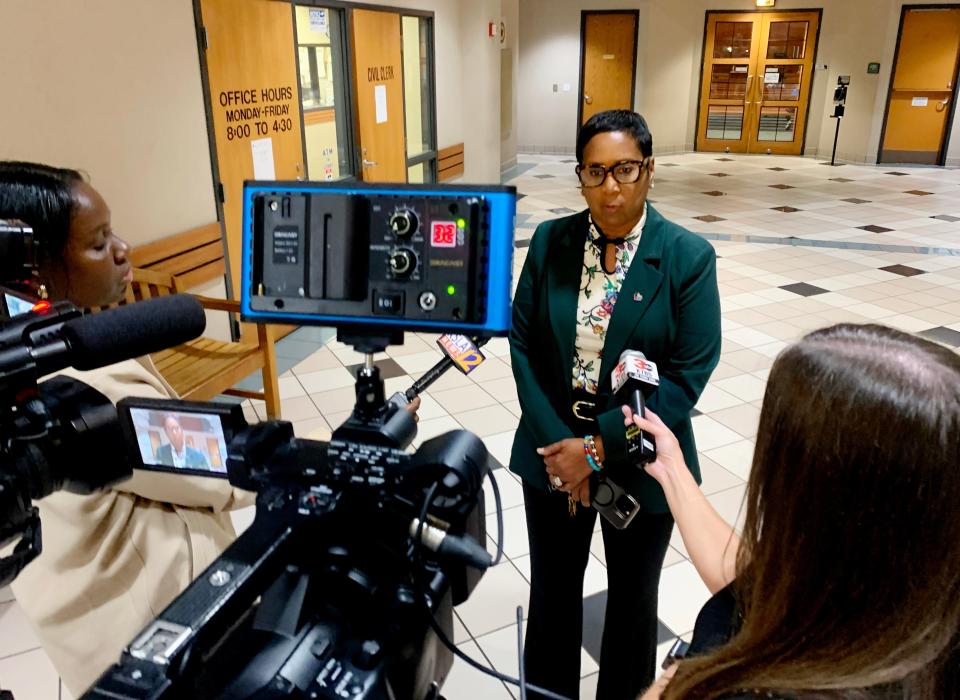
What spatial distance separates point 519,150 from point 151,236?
400 inches

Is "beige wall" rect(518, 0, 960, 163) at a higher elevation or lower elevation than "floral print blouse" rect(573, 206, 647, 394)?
higher

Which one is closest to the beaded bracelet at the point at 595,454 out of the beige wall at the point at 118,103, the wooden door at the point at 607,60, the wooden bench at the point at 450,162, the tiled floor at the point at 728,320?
the tiled floor at the point at 728,320

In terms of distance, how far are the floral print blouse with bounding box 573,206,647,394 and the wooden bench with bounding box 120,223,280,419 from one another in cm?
181

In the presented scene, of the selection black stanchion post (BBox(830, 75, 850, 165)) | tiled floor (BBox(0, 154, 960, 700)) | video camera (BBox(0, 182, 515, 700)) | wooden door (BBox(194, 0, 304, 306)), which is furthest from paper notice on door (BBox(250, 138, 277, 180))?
black stanchion post (BBox(830, 75, 850, 165))

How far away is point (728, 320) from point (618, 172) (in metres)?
3.76

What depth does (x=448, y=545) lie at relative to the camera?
691 millimetres

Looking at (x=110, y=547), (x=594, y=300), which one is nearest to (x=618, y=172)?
(x=594, y=300)

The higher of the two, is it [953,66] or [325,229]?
[953,66]

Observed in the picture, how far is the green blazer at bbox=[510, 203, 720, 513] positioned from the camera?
4.75ft

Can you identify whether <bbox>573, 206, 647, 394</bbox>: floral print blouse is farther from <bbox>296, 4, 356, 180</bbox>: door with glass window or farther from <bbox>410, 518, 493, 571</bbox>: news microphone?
<bbox>296, 4, 356, 180</bbox>: door with glass window

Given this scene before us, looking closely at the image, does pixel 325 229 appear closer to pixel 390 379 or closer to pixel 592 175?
pixel 592 175

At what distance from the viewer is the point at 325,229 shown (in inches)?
31.4

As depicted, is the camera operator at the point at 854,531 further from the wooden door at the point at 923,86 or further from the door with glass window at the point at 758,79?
the door with glass window at the point at 758,79

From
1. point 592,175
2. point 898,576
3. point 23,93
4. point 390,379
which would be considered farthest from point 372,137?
point 898,576
